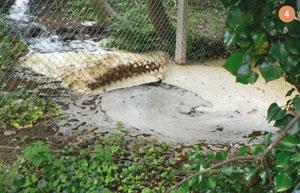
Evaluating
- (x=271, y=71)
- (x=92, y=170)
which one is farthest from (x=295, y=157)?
(x=92, y=170)

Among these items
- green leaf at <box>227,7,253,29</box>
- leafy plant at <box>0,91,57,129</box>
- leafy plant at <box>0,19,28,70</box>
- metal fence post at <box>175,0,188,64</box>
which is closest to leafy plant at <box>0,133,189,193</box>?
leafy plant at <box>0,91,57,129</box>

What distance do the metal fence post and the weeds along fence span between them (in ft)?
0.59

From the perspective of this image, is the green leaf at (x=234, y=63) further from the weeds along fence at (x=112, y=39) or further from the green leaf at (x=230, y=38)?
the weeds along fence at (x=112, y=39)

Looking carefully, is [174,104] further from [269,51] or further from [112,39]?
[269,51]

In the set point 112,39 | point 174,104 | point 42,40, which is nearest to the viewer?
point 174,104

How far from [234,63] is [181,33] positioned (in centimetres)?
477

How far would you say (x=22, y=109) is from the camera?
4.37m

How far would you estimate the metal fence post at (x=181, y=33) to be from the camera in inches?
230

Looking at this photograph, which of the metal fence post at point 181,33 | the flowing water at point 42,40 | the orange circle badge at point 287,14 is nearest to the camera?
the orange circle badge at point 287,14

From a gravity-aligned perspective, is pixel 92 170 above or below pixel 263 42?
below

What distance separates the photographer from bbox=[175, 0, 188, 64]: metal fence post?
19.2ft

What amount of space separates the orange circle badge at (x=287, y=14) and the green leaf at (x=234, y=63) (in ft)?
0.55

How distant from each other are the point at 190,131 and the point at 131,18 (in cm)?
267

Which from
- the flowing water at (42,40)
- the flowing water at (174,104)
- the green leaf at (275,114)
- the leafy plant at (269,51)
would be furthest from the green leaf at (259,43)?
the flowing water at (42,40)
